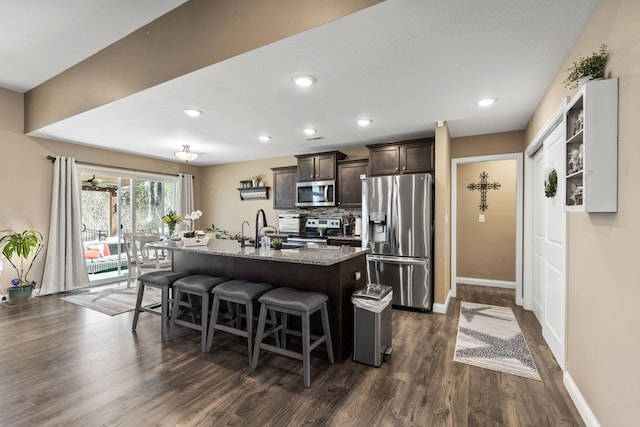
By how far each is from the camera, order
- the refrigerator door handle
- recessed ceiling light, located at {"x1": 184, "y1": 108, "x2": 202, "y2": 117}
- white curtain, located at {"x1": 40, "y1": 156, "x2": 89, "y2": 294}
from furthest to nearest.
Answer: white curtain, located at {"x1": 40, "y1": 156, "x2": 89, "y2": 294} → the refrigerator door handle → recessed ceiling light, located at {"x1": 184, "y1": 108, "x2": 202, "y2": 117}

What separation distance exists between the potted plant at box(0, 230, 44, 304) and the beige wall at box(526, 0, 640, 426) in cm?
624

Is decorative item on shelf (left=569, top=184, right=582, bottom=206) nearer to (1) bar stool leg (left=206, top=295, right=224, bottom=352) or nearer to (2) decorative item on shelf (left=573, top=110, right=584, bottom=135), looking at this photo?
(2) decorative item on shelf (left=573, top=110, right=584, bottom=135)

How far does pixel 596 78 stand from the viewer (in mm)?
1638

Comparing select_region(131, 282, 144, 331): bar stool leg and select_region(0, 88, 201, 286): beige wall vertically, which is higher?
select_region(0, 88, 201, 286): beige wall

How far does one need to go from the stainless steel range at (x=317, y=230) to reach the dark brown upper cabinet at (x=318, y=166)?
2.50ft

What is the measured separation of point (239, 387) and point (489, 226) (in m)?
4.83

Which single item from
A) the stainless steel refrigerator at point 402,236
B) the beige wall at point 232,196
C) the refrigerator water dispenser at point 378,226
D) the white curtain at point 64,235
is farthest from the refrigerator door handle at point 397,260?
the white curtain at point 64,235

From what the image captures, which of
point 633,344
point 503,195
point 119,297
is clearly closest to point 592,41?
point 633,344

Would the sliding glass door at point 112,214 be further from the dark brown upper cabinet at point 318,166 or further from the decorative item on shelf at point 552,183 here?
the decorative item on shelf at point 552,183

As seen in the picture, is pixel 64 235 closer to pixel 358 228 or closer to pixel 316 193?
pixel 316 193

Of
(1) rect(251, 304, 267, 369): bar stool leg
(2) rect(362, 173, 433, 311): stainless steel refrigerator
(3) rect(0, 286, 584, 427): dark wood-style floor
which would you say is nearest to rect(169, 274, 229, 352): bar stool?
(3) rect(0, 286, 584, 427): dark wood-style floor

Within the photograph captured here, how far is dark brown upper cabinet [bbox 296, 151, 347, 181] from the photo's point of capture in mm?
5113

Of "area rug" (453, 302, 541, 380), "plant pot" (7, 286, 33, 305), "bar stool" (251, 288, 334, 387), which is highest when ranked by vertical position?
"bar stool" (251, 288, 334, 387)

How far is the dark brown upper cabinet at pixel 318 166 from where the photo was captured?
511cm
